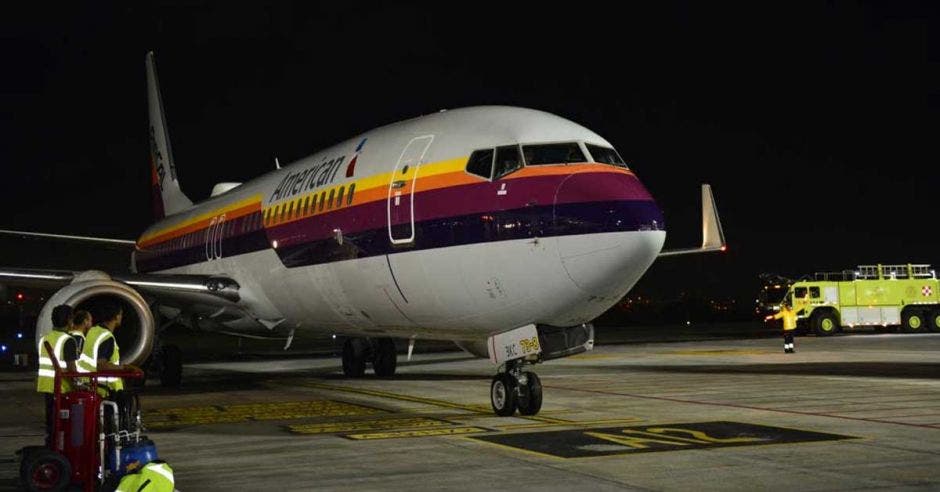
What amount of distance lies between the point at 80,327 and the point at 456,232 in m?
4.77

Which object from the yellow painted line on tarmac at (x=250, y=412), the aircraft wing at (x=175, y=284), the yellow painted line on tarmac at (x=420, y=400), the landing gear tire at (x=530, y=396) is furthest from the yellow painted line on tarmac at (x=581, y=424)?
the aircraft wing at (x=175, y=284)

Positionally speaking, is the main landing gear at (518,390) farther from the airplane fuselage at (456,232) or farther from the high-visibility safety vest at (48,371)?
the high-visibility safety vest at (48,371)

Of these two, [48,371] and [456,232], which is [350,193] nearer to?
[456,232]

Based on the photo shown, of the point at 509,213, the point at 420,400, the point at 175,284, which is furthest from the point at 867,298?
the point at 509,213

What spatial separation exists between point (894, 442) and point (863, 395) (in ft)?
17.7

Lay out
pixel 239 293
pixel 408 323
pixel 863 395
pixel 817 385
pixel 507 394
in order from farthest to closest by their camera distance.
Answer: pixel 239 293 → pixel 817 385 → pixel 863 395 → pixel 408 323 → pixel 507 394

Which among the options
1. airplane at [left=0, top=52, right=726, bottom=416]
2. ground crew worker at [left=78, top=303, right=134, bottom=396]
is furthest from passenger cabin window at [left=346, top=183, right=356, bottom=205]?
ground crew worker at [left=78, top=303, right=134, bottom=396]

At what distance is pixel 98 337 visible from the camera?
838 cm

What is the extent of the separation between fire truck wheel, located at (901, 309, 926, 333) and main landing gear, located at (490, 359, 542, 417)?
34.0m

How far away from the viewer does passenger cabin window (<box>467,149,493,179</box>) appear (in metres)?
12.4

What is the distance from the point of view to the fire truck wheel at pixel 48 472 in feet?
26.0

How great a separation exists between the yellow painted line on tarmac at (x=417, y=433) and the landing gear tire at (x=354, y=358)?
10406 mm

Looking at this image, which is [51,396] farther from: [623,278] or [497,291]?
[623,278]

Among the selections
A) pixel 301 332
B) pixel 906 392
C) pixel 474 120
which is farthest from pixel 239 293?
pixel 906 392
